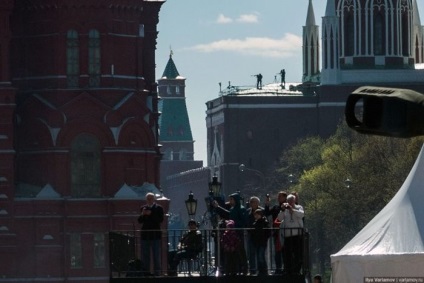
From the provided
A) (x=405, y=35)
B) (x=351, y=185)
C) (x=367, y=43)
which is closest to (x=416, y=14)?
(x=405, y=35)

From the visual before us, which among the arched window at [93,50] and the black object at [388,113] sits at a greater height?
the arched window at [93,50]

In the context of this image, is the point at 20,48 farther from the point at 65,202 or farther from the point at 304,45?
the point at 304,45

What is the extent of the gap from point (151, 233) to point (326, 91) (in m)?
124

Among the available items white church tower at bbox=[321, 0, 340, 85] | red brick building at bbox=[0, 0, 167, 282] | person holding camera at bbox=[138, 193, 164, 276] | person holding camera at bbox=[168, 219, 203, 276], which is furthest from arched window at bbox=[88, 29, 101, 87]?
white church tower at bbox=[321, 0, 340, 85]

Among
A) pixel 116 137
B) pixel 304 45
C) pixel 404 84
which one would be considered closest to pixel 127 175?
pixel 116 137

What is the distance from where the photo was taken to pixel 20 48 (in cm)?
8012

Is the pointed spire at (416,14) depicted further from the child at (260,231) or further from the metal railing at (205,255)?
the child at (260,231)

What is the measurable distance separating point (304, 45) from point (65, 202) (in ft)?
321

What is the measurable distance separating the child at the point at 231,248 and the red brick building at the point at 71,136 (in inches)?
1881

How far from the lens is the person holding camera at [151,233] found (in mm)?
30531

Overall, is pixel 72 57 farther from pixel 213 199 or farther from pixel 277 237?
pixel 277 237

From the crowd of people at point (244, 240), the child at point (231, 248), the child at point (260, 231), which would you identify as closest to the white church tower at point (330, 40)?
the crowd of people at point (244, 240)

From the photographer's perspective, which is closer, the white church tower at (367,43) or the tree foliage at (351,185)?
the tree foliage at (351,185)

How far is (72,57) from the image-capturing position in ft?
261
